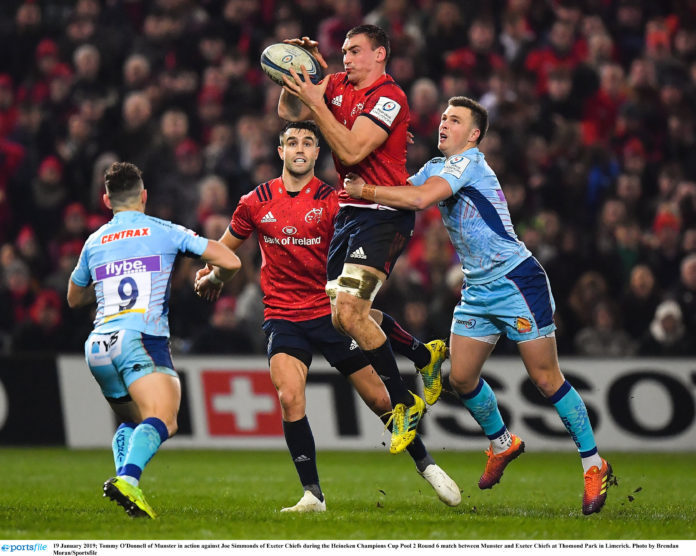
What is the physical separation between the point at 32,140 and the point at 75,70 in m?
1.37

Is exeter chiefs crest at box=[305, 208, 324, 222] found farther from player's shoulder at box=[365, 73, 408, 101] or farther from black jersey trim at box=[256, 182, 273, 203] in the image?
player's shoulder at box=[365, 73, 408, 101]

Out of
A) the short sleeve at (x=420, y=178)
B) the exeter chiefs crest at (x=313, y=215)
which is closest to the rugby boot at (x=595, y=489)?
the short sleeve at (x=420, y=178)

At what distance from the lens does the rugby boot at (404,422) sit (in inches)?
288

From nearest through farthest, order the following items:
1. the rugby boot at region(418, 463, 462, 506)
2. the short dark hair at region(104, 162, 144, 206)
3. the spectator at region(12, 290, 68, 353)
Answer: the short dark hair at region(104, 162, 144, 206), the rugby boot at region(418, 463, 462, 506), the spectator at region(12, 290, 68, 353)

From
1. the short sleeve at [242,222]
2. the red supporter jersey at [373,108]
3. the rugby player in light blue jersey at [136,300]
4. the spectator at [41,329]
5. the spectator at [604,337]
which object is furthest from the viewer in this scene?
the spectator at [41,329]

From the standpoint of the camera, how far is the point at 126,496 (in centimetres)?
626

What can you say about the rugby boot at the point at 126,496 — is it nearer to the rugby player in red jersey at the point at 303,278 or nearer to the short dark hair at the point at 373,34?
the rugby player in red jersey at the point at 303,278

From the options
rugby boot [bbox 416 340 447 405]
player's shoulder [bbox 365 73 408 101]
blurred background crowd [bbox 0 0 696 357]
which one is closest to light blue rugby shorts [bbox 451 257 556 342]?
rugby boot [bbox 416 340 447 405]

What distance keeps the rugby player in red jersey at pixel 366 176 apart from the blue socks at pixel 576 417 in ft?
3.09

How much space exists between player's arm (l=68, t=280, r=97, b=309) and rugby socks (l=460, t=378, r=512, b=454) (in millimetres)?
2673

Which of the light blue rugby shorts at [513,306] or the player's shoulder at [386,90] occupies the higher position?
the player's shoulder at [386,90]

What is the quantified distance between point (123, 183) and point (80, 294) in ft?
2.55

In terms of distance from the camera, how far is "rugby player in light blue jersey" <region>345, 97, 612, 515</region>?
756cm
